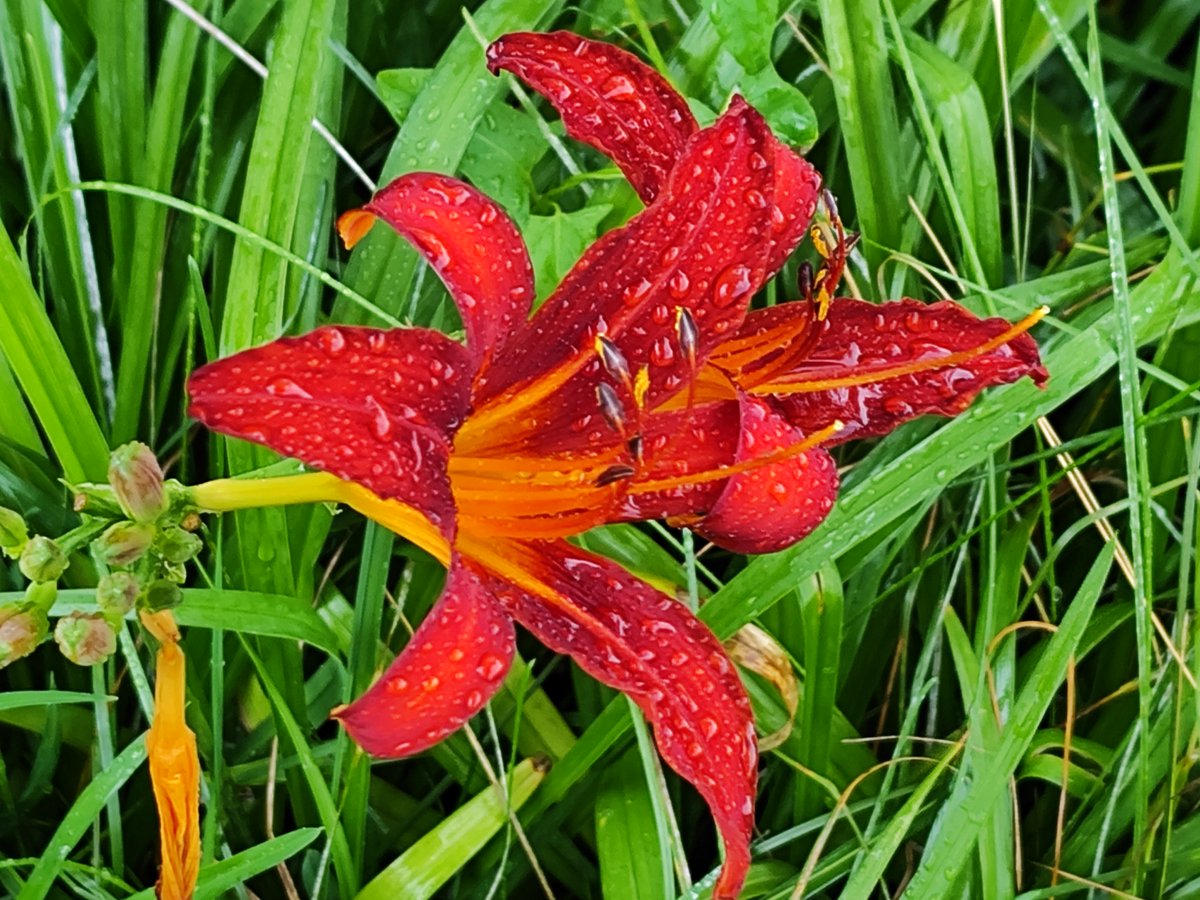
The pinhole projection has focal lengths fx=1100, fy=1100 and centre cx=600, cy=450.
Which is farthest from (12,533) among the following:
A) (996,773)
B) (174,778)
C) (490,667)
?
(996,773)

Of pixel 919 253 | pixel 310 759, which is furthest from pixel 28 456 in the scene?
pixel 919 253

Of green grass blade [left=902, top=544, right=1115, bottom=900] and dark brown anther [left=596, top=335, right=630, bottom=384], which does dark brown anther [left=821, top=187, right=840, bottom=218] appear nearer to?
dark brown anther [left=596, top=335, right=630, bottom=384]

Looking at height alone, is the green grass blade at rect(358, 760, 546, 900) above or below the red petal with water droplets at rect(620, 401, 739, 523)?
below

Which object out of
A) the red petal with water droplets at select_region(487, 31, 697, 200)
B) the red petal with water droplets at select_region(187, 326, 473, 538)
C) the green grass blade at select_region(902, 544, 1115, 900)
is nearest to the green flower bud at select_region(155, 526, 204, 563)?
the red petal with water droplets at select_region(187, 326, 473, 538)

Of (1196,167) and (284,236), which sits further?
(1196,167)

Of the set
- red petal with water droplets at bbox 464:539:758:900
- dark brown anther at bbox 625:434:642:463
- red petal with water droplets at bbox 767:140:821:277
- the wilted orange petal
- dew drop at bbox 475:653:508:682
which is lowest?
the wilted orange petal

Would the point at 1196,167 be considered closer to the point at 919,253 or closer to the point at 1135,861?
the point at 919,253

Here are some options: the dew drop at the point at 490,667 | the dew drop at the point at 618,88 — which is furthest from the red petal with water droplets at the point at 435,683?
the dew drop at the point at 618,88
